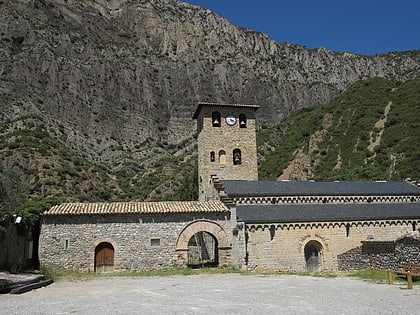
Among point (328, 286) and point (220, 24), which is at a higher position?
point (220, 24)

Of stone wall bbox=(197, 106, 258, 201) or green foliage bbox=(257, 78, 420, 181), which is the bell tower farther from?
green foliage bbox=(257, 78, 420, 181)

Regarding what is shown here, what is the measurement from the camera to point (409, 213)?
2441cm

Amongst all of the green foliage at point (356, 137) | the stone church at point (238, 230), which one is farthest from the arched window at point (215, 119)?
the green foliage at point (356, 137)

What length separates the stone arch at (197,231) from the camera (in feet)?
69.1

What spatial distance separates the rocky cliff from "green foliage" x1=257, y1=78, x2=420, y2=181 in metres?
17.7

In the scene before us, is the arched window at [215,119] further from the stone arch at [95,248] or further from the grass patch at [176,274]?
the stone arch at [95,248]

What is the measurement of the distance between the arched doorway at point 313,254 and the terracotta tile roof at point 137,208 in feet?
17.3

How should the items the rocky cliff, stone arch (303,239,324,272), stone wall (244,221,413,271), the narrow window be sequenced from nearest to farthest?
stone wall (244,221,413,271), the narrow window, stone arch (303,239,324,272), the rocky cliff

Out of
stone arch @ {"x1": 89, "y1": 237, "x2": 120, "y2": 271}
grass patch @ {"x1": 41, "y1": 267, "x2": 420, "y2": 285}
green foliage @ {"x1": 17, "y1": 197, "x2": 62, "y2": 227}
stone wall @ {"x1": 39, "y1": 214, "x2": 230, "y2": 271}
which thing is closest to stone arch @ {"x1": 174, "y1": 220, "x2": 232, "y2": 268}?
stone wall @ {"x1": 39, "y1": 214, "x2": 230, "y2": 271}

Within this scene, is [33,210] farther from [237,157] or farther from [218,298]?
[237,157]

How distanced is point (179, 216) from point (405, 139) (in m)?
48.5

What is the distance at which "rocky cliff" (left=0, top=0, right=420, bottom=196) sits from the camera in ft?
248

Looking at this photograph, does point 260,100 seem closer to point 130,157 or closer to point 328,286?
point 130,157

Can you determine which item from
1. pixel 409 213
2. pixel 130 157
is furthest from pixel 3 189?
pixel 130 157
